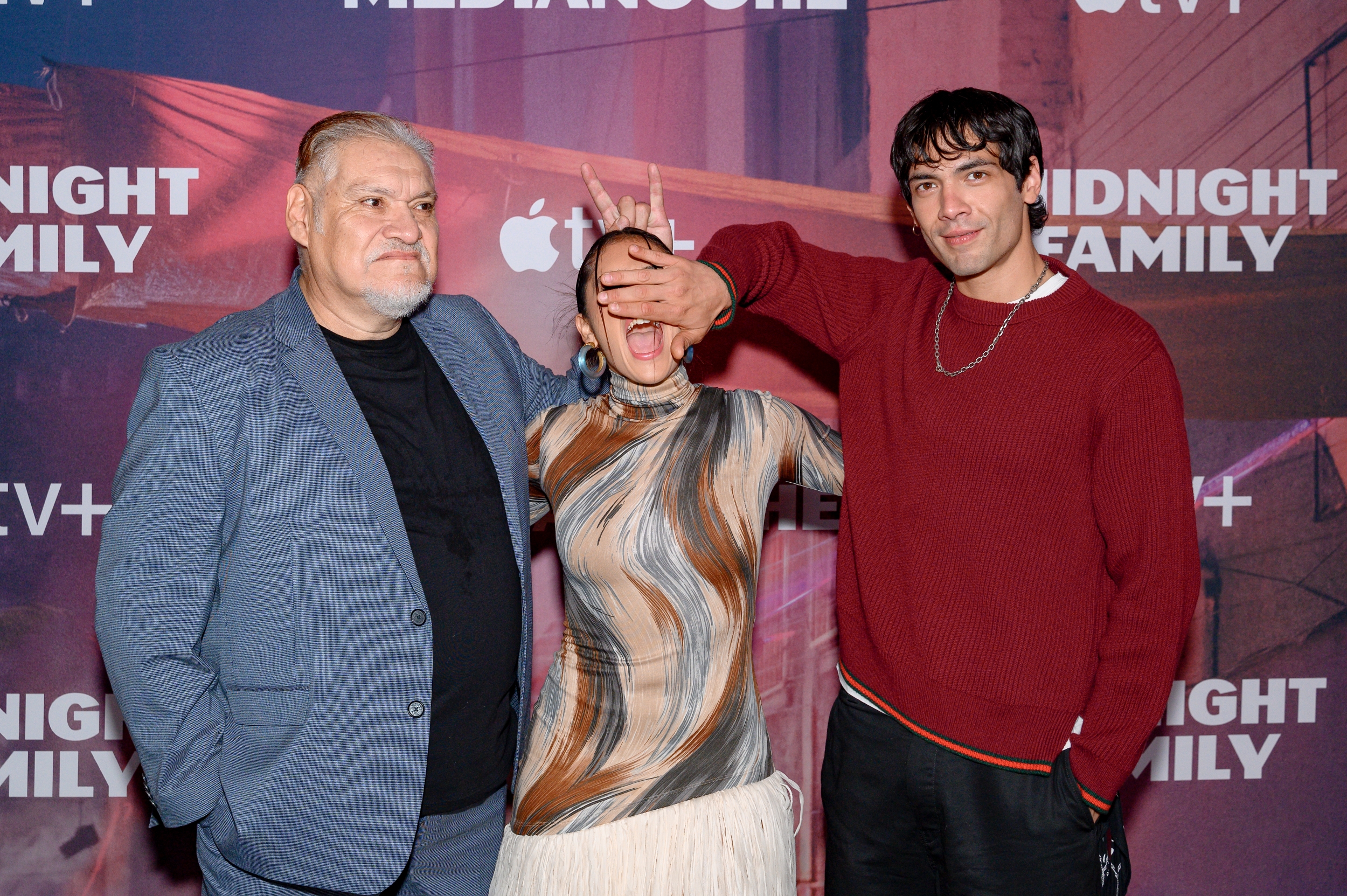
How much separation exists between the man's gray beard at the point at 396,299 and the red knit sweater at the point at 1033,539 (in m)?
0.92

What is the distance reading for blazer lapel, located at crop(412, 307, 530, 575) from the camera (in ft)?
6.43

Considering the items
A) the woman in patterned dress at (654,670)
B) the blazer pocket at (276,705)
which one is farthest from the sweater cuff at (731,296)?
the blazer pocket at (276,705)

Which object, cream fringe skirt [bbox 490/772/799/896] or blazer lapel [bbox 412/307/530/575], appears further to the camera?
blazer lapel [bbox 412/307/530/575]

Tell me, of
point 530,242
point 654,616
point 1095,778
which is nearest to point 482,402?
point 654,616

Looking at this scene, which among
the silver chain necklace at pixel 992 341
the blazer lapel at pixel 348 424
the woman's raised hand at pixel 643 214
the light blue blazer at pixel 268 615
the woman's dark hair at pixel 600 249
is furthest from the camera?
the woman's raised hand at pixel 643 214

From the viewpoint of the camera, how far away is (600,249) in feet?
6.55

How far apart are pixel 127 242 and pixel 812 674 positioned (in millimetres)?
2181

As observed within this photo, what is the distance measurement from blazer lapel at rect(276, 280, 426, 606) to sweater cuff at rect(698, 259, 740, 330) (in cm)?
69

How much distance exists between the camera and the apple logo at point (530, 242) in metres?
2.69

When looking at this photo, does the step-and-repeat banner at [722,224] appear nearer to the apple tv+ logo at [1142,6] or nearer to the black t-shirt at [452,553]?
the apple tv+ logo at [1142,6]

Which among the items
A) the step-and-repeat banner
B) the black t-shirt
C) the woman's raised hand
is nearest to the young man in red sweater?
the woman's raised hand

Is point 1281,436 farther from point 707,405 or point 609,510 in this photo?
point 609,510

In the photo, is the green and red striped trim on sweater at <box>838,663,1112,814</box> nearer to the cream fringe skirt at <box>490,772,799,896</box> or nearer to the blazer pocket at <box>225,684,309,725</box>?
the cream fringe skirt at <box>490,772,799,896</box>

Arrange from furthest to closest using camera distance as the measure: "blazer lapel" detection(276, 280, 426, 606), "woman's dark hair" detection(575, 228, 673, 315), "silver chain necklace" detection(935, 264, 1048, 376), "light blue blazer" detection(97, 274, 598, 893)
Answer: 1. "woman's dark hair" detection(575, 228, 673, 315)
2. "silver chain necklace" detection(935, 264, 1048, 376)
3. "blazer lapel" detection(276, 280, 426, 606)
4. "light blue blazer" detection(97, 274, 598, 893)
